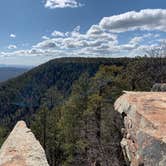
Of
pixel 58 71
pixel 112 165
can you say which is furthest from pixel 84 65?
pixel 112 165

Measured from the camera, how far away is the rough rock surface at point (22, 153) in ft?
21.2

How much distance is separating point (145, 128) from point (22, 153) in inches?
136

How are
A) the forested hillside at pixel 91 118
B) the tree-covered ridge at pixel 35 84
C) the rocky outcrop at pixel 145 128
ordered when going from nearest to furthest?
1. the rocky outcrop at pixel 145 128
2. the forested hillside at pixel 91 118
3. the tree-covered ridge at pixel 35 84

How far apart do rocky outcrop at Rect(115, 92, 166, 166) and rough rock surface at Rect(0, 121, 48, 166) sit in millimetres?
2654

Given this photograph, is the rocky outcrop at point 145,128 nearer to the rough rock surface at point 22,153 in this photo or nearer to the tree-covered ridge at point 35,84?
the rough rock surface at point 22,153

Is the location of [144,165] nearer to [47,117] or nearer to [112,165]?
[112,165]

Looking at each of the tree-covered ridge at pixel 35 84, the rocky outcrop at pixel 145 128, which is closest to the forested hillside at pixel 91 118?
the rocky outcrop at pixel 145 128

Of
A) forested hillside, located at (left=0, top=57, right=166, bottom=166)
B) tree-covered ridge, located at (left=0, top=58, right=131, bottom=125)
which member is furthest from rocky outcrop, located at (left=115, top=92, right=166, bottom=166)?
tree-covered ridge, located at (left=0, top=58, right=131, bottom=125)

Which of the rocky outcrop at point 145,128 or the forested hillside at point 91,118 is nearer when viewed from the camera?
the rocky outcrop at point 145,128

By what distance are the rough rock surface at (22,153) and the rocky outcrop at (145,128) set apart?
265 centimetres

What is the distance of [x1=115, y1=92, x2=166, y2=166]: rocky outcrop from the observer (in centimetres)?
688

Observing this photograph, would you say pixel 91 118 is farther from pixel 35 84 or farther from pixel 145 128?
pixel 35 84

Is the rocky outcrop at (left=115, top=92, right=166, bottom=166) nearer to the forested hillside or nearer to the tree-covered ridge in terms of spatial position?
the forested hillside

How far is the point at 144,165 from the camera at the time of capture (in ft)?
23.8
